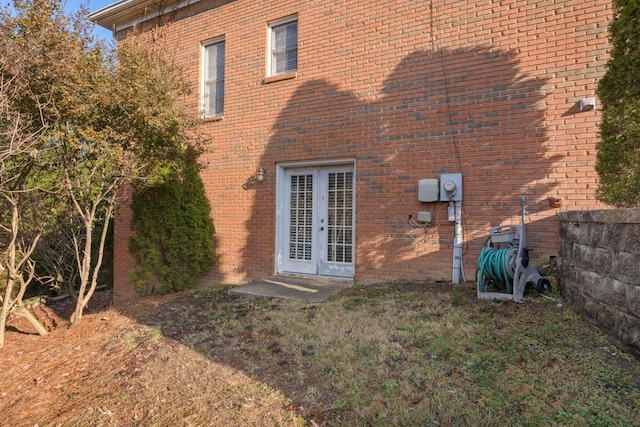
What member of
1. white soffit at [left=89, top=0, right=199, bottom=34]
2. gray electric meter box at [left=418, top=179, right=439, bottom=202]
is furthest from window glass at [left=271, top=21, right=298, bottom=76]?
gray electric meter box at [left=418, top=179, right=439, bottom=202]

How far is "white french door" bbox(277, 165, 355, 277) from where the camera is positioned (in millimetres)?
6559

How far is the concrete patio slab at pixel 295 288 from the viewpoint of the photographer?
553 centimetres

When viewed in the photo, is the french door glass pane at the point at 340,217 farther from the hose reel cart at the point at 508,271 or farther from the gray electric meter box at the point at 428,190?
the hose reel cart at the point at 508,271

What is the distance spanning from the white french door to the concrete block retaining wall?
3.34 metres

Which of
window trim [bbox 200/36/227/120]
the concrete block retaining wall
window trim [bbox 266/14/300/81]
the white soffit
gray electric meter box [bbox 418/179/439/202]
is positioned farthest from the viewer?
the white soffit

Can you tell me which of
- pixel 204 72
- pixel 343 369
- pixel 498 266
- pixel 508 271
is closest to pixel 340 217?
pixel 498 266

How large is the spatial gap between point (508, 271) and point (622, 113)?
2011 millimetres

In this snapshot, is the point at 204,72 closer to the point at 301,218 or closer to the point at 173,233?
the point at 173,233

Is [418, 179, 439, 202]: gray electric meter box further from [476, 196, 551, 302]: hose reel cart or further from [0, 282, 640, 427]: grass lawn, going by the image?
[0, 282, 640, 427]: grass lawn

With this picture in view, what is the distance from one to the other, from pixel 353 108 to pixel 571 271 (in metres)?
4.04

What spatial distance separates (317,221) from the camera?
22.3ft

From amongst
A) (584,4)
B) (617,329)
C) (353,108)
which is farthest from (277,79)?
(617,329)

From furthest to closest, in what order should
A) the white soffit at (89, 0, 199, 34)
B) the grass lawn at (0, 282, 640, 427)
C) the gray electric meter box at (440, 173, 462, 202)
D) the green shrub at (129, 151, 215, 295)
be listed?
the white soffit at (89, 0, 199, 34)
the green shrub at (129, 151, 215, 295)
the gray electric meter box at (440, 173, 462, 202)
the grass lawn at (0, 282, 640, 427)

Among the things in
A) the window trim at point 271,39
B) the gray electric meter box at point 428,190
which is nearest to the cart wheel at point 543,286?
the gray electric meter box at point 428,190
